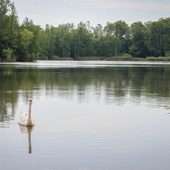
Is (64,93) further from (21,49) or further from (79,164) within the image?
(21,49)

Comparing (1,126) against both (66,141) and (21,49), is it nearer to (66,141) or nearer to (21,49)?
(66,141)

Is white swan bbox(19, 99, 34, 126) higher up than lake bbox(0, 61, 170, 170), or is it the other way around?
white swan bbox(19, 99, 34, 126)

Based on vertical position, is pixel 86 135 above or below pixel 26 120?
below

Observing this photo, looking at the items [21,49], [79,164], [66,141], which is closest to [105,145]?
[66,141]

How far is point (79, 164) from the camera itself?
48.2 feet

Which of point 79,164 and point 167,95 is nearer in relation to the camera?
point 79,164

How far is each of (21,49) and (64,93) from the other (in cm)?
10182

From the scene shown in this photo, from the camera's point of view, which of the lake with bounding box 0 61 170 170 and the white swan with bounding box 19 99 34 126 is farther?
the white swan with bounding box 19 99 34 126

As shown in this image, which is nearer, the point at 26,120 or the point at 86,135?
the point at 86,135

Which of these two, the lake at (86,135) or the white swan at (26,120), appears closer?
the lake at (86,135)

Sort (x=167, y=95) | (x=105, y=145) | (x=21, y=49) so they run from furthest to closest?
(x=21, y=49) < (x=167, y=95) < (x=105, y=145)

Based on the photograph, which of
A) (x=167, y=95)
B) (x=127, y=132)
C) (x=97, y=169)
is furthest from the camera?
(x=167, y=95)

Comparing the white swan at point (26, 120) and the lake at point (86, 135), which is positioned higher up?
the white swan at point (26, 120)

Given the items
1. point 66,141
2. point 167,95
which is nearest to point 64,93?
point 167,95
